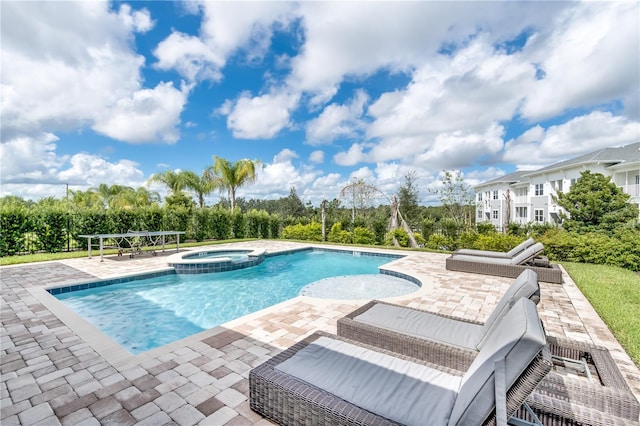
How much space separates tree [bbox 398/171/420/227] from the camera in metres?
26.1

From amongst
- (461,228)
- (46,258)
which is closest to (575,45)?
(461,228)

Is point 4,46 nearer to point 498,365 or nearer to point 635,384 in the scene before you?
point 498,365

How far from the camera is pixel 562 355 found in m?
2.65

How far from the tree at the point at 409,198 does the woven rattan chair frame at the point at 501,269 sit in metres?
18.6

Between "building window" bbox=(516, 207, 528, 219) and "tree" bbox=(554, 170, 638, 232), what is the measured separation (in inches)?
468

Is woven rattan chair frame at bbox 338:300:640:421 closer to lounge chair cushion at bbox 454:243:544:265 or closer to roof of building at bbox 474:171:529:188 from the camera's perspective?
lounge chair cushion at bbox 454:243:544:265

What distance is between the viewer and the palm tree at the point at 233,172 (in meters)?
20.2

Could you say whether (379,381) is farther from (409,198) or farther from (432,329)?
(409,198)

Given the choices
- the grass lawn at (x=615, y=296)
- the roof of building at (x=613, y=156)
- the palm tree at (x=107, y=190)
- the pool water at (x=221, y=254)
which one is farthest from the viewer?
the palm tree at (x=107, y=190)

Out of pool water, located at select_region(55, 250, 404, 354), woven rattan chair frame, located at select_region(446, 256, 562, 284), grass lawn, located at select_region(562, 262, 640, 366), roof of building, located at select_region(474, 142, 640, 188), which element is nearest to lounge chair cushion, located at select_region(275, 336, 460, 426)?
grass lawn, located at select_region(562, 262, 640, 366)

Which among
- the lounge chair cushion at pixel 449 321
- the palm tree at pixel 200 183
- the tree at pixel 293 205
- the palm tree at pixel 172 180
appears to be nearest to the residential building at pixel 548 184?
the lounge chair cushion at pixel 449 321

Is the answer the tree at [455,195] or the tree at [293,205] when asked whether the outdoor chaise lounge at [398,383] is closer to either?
the tree at [455,195]

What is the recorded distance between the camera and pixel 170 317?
216 inches

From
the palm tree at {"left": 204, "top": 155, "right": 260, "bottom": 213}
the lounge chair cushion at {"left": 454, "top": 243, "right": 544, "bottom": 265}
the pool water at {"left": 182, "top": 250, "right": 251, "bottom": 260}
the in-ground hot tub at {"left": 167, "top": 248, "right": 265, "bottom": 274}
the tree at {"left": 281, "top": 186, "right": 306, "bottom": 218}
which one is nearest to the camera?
the lounge chair cushion at {"left": 454, "top": 243, "right": 544, "bottom": 265}
